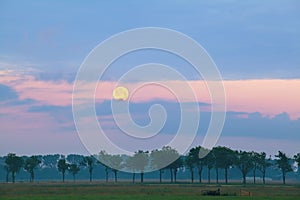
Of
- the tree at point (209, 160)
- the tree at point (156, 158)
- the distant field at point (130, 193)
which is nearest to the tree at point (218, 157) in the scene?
the tree at point (209, 160)

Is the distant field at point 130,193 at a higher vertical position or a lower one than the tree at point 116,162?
lower

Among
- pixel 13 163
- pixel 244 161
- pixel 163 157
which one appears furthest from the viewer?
pixel 163 157

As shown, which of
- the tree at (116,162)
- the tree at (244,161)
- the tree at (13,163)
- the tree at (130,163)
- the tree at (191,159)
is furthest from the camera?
the tree at (116,162)

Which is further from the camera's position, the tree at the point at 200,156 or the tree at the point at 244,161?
the tree at the point at 200,156

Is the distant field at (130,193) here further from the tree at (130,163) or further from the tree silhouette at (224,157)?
the tree at (130,163)

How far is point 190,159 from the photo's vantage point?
157 metres

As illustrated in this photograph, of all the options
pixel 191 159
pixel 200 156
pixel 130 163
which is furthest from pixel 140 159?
pixel 200 156

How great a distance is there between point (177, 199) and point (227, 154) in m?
97.9

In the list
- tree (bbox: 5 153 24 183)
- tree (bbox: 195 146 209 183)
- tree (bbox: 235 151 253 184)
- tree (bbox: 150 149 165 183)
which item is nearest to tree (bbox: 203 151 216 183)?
tree (bbox: 195 146 209 183)

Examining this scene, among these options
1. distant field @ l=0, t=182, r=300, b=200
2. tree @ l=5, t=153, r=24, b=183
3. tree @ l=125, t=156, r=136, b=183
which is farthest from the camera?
tree @ l=125, t=156, r=136, b=183

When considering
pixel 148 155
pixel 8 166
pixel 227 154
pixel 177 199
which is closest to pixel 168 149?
pixel 148 155

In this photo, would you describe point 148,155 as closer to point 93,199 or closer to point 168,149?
point 168,149

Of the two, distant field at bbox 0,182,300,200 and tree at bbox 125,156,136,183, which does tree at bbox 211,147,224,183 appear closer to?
tree at bbox 125,156,136,183

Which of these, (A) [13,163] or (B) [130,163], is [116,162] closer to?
(B) [130,163]
